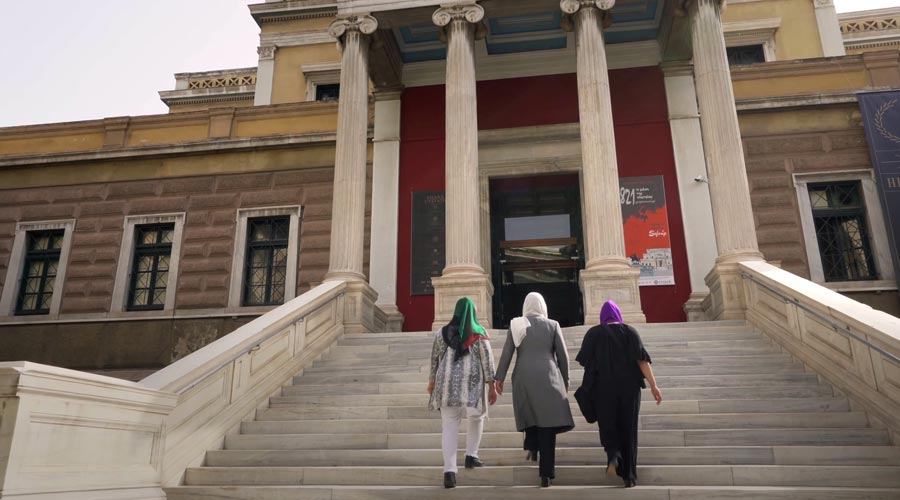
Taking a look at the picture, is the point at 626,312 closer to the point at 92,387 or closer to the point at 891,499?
the point at 891,499

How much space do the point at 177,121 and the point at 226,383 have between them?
12.7 metres

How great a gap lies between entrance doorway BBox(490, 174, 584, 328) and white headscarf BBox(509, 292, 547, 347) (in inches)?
364

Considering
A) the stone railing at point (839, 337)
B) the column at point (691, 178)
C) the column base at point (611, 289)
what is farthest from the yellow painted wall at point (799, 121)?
the stone railing at point (839, 337)

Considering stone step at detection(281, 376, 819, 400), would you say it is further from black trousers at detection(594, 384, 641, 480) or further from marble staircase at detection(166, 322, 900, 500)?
black trousers at detection(594, 384, 641, 480)

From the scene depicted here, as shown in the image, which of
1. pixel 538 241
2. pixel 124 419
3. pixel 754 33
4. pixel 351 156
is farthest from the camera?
pixel 754 33

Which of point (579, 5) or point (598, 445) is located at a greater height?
point (579, 5)

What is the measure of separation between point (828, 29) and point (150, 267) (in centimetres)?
1984

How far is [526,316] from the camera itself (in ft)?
18.9

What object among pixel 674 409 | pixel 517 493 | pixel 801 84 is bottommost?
pixel 517 493

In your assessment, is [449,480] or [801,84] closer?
[449,480]

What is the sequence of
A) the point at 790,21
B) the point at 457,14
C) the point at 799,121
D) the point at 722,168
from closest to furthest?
the point at 722,168
the point at 457,14
the point at 799,121
the point at 790,21

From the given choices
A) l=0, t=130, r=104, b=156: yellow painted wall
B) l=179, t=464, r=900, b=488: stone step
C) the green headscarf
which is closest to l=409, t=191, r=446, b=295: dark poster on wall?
l=179, t=464, r=900, b=488: stone step

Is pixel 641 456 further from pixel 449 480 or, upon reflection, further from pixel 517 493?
pixel 449 480

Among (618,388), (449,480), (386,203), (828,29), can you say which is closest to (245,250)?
(386,203)
